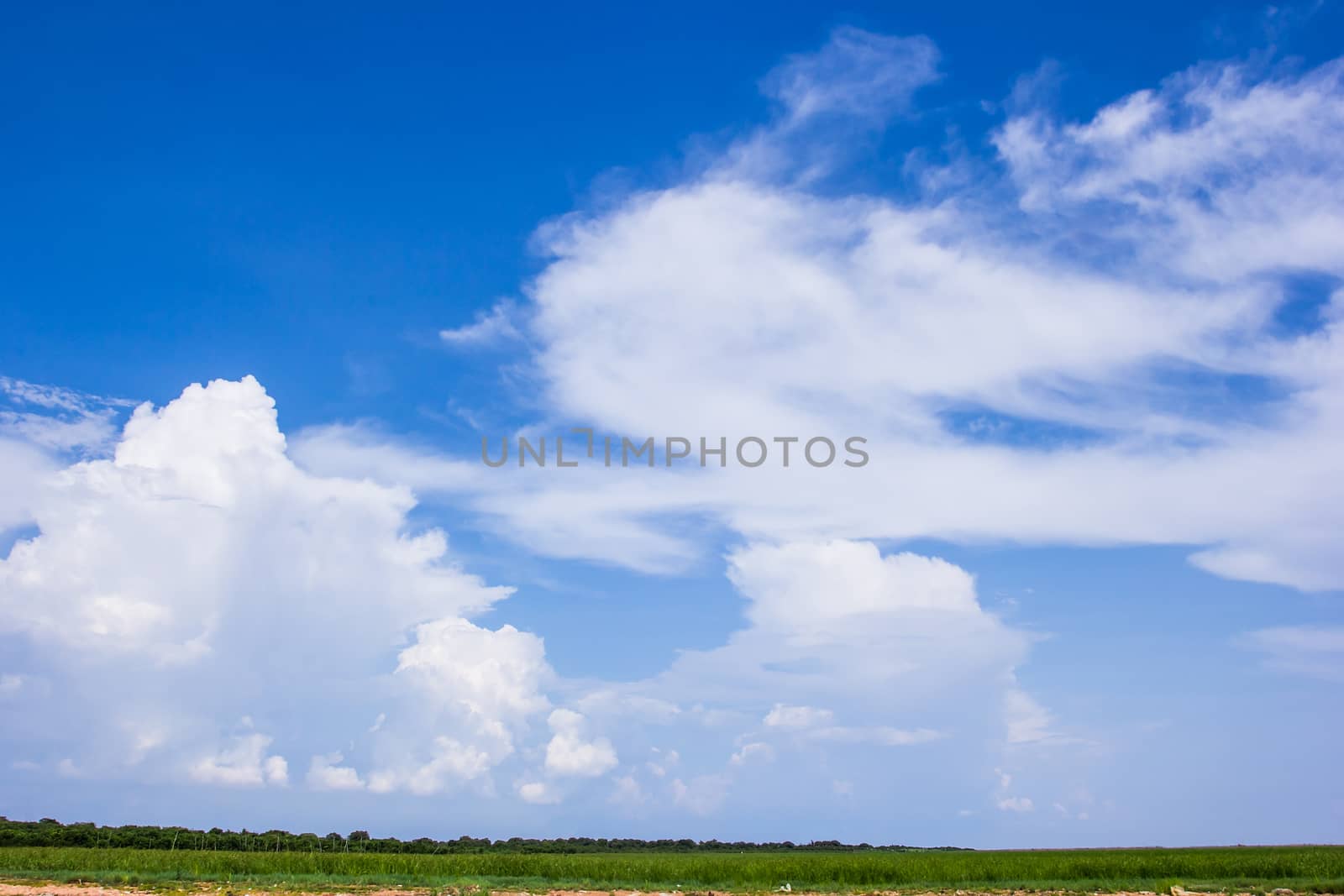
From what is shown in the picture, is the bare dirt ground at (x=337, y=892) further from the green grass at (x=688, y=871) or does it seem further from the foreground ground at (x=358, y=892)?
the green grass at (x=688, y=871)

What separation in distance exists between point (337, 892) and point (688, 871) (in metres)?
17.3

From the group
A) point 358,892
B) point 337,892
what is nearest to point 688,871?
point 358,892

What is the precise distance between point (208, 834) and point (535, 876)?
2933 cm

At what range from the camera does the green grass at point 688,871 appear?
126ft

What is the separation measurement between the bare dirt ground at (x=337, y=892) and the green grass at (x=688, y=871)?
6.59ft

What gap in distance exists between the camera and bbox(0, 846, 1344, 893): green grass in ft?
126

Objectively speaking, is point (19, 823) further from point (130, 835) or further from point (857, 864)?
point (857, 864)

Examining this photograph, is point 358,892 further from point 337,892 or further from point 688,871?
point 688,871

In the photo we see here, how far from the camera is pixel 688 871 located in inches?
1731

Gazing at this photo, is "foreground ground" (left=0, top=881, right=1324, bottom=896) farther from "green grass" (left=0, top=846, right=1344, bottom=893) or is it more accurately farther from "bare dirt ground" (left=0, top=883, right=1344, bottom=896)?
"green grass" (left=0, top=846, right=1344, bottom=893)

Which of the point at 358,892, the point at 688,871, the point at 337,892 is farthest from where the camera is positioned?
the point at 688,871

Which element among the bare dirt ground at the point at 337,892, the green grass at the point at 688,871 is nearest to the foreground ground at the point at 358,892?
the bare dirt ground at the point at 337,892

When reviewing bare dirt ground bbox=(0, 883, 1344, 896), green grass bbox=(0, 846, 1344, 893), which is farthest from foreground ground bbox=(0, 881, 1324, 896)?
green grass bbox=(0, 846, 1344, 893)

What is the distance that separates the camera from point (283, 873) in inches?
1665
